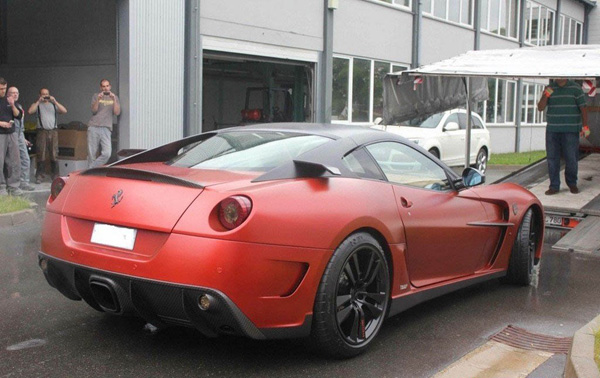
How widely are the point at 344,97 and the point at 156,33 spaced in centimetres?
655

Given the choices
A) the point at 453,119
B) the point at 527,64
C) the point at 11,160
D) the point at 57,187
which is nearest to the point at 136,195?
the point at 57,187

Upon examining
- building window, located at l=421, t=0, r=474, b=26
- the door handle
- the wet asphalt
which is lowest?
the wet asphalt

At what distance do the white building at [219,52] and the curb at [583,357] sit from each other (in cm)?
950

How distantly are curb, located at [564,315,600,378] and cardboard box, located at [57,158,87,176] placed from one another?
10497mm

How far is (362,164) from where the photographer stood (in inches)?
184

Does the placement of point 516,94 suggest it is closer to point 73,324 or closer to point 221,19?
point 221,19

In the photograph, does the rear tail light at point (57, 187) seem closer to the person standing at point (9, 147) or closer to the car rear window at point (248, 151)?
the car rear window at point (248, 151)

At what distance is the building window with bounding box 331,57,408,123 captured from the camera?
58.8ft

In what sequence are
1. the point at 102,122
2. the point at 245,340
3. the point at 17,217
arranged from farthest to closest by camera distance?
the point at 102,122 → the point at 17,217 → the point at 245,340

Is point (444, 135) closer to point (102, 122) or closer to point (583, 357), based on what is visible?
point (102, 122)

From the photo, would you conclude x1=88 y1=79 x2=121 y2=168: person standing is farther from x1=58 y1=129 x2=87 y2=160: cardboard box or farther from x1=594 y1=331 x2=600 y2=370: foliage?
x1=594 y1=331 x2=600 y2=370: foliage

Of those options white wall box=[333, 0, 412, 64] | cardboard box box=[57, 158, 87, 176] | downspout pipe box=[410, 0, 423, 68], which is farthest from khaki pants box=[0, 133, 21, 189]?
downspout pipe box=[410, 0, 423, 68]

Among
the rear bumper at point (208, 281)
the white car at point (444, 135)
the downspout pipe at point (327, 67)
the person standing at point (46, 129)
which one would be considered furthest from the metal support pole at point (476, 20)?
the rear bumper at point (208, 281)

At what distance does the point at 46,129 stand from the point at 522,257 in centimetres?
938
